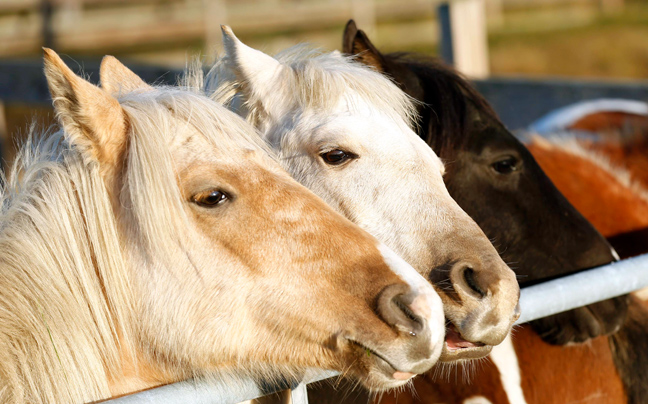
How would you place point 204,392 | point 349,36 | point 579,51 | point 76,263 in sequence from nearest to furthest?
1. point 204,392
2. point 76,263
3. point 349,36
4. point 579,51

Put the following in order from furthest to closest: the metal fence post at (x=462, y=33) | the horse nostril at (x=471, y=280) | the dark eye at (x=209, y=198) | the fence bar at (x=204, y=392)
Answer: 1. the metal fence post at (x=462, y=33)
2. the horse nostril at (x=471, y=280)
3. the dark eye at (x=209, y=198)
4. the fence bar at (x=204, y=392)

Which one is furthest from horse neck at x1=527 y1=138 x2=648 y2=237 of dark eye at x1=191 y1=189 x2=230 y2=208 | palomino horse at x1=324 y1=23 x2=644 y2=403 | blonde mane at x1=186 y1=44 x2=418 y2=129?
dark eye at x1=191 y1=189 x2=230 y2=208

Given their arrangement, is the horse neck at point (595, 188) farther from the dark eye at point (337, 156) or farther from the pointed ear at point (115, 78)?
the pointed ear at point (115, 78)

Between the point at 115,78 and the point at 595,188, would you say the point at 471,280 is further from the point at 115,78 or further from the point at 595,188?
the point at 595,188

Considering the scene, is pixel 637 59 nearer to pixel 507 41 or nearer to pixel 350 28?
pixel 507 41

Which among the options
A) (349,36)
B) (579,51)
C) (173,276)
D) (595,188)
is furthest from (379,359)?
Answer: (579,51)

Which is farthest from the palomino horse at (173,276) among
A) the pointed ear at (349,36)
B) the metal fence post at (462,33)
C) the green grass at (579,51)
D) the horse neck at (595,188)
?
the green grass at (579,51)

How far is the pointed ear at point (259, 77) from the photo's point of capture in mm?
1934

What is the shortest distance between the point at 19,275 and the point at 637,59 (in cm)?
1314

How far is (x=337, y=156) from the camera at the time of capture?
1822 millimetres

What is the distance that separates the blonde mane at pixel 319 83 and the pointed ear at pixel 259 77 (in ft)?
0.05

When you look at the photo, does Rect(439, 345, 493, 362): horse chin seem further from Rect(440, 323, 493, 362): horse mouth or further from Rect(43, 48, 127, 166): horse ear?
Rect(43, 48, 127, 166): horse ear

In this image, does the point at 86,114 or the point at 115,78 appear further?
the point at 115,78

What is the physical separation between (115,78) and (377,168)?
79cm
